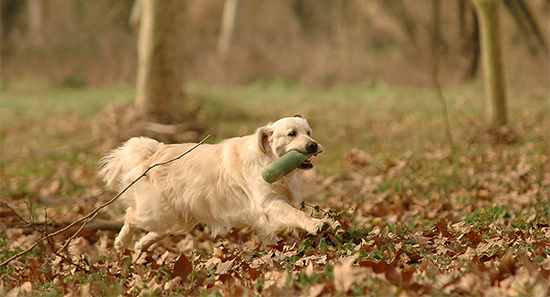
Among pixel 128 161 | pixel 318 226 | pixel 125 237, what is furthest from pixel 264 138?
pixel 125 237

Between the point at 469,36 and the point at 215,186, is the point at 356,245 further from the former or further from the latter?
the point at 469,36

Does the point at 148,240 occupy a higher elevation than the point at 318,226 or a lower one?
lower

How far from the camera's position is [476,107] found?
45.7 feet

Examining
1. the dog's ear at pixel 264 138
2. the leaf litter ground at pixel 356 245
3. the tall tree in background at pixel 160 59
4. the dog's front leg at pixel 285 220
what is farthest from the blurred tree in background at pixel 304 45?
the dog's front leg at pixel 285 220

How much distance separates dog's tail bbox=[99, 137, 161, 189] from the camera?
5.31 meters

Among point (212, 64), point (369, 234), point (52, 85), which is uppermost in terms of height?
point (369, 234)

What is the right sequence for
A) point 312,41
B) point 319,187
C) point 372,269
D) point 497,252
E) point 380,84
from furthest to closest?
point 312,41, point 380,84, point 319,187, point 497,252, point 372,269

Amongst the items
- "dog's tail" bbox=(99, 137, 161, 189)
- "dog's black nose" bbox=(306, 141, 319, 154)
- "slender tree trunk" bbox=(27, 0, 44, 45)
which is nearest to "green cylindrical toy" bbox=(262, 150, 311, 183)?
"dog's black nose" bbox=(306, 141, 319, 154)

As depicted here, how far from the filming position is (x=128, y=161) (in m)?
5.43

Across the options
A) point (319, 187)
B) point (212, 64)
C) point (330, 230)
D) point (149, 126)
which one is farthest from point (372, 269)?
point (212, 64)

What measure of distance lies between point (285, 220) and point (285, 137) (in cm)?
71

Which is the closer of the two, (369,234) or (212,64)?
(369,234)

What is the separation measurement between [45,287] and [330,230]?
2.22 metres

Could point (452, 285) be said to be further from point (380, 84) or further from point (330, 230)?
point (380, 84)
